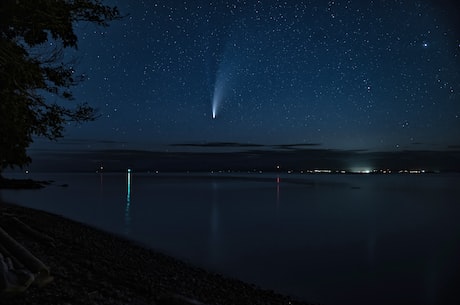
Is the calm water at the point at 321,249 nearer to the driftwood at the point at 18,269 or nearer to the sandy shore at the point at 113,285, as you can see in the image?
the sandy shore at the point at 113,285

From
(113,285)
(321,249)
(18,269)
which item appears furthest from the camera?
(321,249)

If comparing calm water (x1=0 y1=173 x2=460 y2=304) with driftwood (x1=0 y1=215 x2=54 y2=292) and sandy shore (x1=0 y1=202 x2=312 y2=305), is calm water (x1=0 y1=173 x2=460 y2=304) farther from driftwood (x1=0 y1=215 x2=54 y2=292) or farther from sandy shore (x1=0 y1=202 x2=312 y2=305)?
driftwood (x1=0 y1=215 x2=54 y2=292)

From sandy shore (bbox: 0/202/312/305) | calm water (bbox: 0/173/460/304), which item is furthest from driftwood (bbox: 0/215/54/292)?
calm water (bbox: 0/173/460/304)

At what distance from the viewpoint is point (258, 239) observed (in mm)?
28672

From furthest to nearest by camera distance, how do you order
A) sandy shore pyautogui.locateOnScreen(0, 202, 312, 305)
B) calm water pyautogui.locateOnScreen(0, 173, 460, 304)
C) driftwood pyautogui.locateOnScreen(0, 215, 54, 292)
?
calm water pyautogui.locateOnScreen(0, 173, 460, 304) → sandy shore pyautogui.locateOnScreen(0, 202, 312, 305) → driftwood pyautogui.locateOnScreen(0, 215, 54, 292)

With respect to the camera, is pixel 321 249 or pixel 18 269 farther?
pixel 321 249

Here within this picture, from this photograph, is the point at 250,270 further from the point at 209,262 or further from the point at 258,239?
the point at 258,239

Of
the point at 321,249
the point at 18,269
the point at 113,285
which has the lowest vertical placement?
the point at 321,249

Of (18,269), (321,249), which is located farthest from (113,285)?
(321,249)

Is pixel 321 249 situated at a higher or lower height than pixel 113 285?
lower

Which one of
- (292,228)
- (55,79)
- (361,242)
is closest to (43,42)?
(55,79)

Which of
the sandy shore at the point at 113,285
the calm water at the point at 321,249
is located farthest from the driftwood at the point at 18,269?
the calm water at the point at 321,249

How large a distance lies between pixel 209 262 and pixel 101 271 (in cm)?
1108

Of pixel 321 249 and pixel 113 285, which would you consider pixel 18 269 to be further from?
pixel 321 249
